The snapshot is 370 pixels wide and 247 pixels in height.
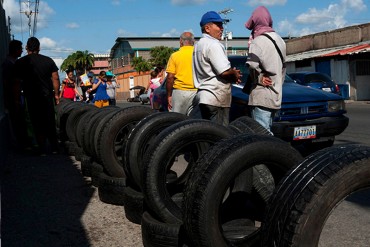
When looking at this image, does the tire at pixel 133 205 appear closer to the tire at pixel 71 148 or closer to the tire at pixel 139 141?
the tire at pixel 139 141

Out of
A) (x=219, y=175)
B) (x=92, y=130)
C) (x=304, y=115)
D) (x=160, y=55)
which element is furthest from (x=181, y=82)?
(x=160, y=55)

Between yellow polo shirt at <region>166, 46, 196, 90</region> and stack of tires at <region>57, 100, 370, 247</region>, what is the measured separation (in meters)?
1.09

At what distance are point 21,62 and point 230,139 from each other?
6.57 m

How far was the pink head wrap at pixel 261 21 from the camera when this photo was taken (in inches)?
195

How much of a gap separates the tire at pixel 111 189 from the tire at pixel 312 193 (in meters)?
2.90

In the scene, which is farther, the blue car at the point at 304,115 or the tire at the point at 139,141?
the blue car at the point at 304,115

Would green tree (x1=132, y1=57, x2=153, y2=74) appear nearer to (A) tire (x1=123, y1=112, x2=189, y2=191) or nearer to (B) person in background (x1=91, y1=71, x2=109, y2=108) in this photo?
(B) person in background (x1=91, y1=71, x2=109, y2=108)

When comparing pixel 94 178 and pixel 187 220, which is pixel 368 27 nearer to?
pixel 94 178

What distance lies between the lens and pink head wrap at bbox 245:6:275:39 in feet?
16.2

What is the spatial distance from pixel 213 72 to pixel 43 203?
7.75 feet

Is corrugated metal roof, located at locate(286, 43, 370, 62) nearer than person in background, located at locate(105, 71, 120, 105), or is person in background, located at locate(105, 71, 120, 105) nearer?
person in background, located at locate(105, 71, 120, 105)

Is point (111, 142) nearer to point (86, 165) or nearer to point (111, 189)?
point (111, 189)

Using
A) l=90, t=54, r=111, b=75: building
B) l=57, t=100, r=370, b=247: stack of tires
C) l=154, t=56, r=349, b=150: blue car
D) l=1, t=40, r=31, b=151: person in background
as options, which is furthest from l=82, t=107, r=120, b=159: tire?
l=90, t=54, r=111, b=75: building

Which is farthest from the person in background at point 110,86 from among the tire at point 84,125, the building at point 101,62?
the building at point 101,62
